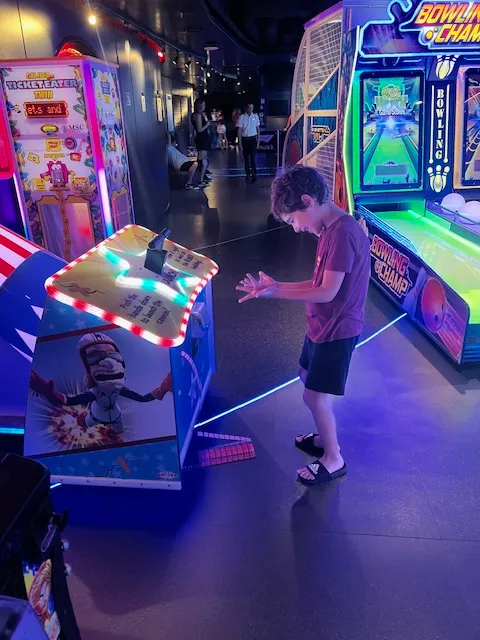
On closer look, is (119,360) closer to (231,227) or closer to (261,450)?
(261,450)

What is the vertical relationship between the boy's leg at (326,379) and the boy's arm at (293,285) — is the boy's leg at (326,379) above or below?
below

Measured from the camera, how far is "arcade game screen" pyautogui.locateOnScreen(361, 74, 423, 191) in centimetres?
492

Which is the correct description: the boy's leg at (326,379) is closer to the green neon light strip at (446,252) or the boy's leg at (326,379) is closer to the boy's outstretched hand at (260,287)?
the boy's outstretched hand at (260,287)

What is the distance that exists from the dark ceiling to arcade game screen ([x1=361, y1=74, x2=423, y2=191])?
3.16m

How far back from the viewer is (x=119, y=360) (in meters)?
2.11

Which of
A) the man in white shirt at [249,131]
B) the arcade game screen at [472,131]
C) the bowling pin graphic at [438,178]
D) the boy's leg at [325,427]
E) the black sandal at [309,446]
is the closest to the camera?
the boy's leg at [325,427]

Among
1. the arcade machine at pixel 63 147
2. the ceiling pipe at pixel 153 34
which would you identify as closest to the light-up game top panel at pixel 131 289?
the arcade machine at pixel 63 147

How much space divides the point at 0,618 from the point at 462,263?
4.08 metres

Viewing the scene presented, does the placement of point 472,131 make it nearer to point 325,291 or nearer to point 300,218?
point 300,218

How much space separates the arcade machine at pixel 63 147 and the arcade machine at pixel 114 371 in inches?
101

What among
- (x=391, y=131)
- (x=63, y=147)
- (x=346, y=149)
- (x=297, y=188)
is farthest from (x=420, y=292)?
(x=63, y=147)

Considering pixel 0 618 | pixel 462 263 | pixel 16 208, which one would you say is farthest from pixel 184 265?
pixel 16 208

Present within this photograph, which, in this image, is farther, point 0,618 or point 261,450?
point 261,450

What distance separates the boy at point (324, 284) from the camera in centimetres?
194
